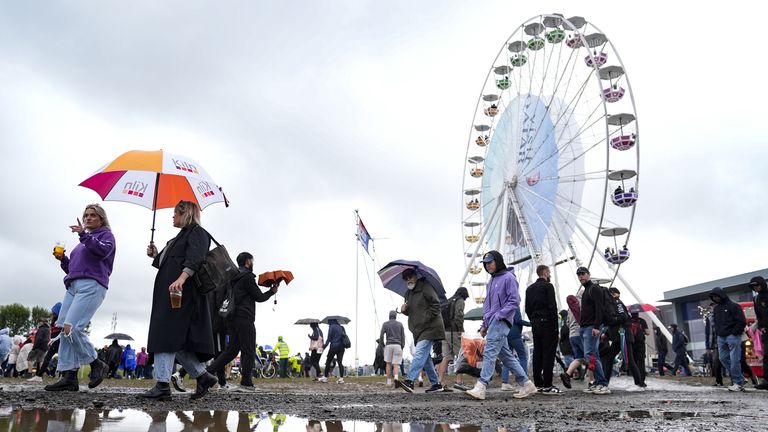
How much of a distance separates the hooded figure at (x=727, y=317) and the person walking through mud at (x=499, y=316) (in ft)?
16.0

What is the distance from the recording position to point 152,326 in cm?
532

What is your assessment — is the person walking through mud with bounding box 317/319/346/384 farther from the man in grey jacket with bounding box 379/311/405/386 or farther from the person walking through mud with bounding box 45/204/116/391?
the person walking through mud with bounding box 45/204/116/391

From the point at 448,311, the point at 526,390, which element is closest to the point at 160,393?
the point at 526,390

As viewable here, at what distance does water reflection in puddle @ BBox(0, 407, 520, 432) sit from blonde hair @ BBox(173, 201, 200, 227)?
184 centimetres

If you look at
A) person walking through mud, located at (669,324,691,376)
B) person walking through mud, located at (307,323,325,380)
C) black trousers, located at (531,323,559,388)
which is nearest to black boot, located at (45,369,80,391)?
black trousers, located at (531,323,559,388)

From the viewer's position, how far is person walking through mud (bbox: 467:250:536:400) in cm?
759

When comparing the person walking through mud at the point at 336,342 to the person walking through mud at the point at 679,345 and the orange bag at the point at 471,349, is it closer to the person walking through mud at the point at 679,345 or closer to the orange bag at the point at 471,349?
the orange bag at the point at 471,349

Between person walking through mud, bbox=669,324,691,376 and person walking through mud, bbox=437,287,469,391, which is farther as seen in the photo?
person walking through mud, bbox=669,324,691,376

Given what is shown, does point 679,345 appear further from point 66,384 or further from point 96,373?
point 66,384

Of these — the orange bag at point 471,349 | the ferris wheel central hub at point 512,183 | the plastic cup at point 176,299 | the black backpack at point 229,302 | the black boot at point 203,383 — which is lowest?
the black boot at point 203,383

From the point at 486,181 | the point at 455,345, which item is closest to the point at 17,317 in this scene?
the point at 486,181

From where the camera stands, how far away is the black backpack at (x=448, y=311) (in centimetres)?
1125

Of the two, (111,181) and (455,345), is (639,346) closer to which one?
(455,345)

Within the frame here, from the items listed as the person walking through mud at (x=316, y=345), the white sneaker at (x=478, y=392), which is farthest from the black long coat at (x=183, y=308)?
the person walking through mud at (x=316, y=345)
